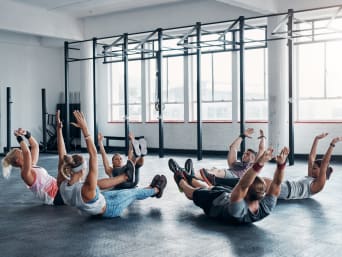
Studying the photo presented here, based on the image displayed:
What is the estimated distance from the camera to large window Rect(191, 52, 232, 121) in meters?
11.6

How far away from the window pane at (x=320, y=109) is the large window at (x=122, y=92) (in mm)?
4472

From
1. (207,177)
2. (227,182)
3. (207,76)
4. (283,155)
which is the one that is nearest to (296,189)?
(227,182)

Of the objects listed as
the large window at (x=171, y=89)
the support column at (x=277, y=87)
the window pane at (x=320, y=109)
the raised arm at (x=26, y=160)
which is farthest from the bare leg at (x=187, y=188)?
the large window at (x=171, y=89)

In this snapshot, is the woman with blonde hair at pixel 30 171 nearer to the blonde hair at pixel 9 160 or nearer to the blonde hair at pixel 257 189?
the blonde hair at pixel 9 160

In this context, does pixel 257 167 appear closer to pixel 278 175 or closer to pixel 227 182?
pixel 278 175

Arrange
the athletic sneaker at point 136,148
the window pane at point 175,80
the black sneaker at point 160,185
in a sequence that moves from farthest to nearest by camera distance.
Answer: the window pane at point 175,80 < the athletic sneaker at point 136,148 < the black sneaker at point 160,185

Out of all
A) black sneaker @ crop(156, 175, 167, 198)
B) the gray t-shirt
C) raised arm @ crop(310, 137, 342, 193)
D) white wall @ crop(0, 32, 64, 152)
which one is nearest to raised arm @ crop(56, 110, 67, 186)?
black sneaker @ crop(156, 175, 167, 198)

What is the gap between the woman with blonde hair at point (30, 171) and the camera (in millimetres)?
4945

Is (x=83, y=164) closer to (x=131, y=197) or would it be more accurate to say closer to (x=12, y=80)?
(x=131, y=197)

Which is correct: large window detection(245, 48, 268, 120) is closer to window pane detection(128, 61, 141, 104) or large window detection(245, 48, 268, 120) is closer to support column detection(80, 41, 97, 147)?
window pane detection(128, 61, 141, 104)

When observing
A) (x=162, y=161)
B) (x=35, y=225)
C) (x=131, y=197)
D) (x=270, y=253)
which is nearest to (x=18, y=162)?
(x=35, y=225)

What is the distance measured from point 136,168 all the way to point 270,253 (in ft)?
8.89

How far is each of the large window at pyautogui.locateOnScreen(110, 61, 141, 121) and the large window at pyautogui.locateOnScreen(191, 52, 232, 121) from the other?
179cm

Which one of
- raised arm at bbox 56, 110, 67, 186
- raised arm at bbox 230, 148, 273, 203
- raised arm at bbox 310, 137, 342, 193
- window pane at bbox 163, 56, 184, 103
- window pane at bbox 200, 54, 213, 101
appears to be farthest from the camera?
window pane at bbox 163, 56, 184, 103
